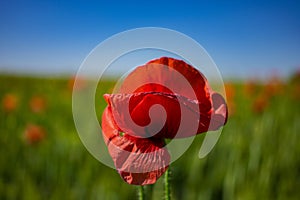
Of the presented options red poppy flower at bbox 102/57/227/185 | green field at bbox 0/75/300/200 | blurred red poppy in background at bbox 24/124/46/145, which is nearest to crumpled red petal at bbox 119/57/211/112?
red poppy flower at bbox 102/57/227/185

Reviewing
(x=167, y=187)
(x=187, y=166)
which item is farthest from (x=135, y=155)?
(x=187, y=166)

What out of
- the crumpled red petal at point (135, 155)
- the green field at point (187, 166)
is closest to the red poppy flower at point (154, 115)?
the crumpled red petal at point (135, 155)

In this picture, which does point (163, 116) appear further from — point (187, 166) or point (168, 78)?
point (187, 166)

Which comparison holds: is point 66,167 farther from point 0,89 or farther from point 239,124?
point 0,89

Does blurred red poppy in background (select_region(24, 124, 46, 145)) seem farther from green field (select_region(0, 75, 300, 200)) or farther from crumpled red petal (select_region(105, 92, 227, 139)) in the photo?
crumpled red petal (select_region(105, 92, 227, 139))

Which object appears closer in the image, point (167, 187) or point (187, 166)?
point (167, 187)
